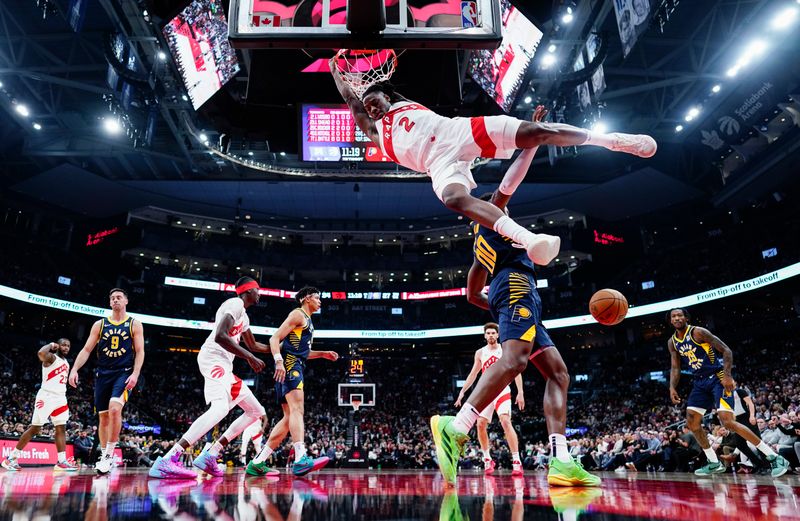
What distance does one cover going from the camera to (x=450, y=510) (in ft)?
6.95

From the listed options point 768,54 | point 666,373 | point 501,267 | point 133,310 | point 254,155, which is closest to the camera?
point 501,267

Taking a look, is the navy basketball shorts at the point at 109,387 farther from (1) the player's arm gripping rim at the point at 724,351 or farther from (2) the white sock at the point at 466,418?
(1) the player's arm gripping rim at the point at 724,351

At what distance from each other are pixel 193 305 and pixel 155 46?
21.5m

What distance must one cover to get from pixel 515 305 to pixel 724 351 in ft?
14.2

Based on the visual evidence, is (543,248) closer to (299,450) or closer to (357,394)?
(299,450)

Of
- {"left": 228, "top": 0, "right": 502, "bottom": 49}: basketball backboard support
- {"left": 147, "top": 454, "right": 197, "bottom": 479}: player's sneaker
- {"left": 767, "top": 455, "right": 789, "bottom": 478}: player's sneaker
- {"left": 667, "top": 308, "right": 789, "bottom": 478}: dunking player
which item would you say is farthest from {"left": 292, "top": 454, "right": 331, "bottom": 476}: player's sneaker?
{"left": 767, "top": 455, "right": 789, "bottom": 478}: player's sneaker

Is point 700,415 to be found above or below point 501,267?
below

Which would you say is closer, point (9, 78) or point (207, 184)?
point (9, 78)

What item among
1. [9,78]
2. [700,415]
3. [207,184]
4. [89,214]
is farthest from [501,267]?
[89,214]

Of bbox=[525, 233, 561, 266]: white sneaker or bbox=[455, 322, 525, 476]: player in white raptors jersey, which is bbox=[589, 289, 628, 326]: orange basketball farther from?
bbox=[455, 322, 525, 476]: player in white raptors jersey

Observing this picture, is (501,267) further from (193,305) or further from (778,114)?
(193,305)

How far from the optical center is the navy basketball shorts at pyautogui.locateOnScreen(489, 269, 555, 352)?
11.6 feet

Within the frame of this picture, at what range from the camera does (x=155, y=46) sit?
50.1 feet

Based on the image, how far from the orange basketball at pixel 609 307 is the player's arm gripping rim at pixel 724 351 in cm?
275
